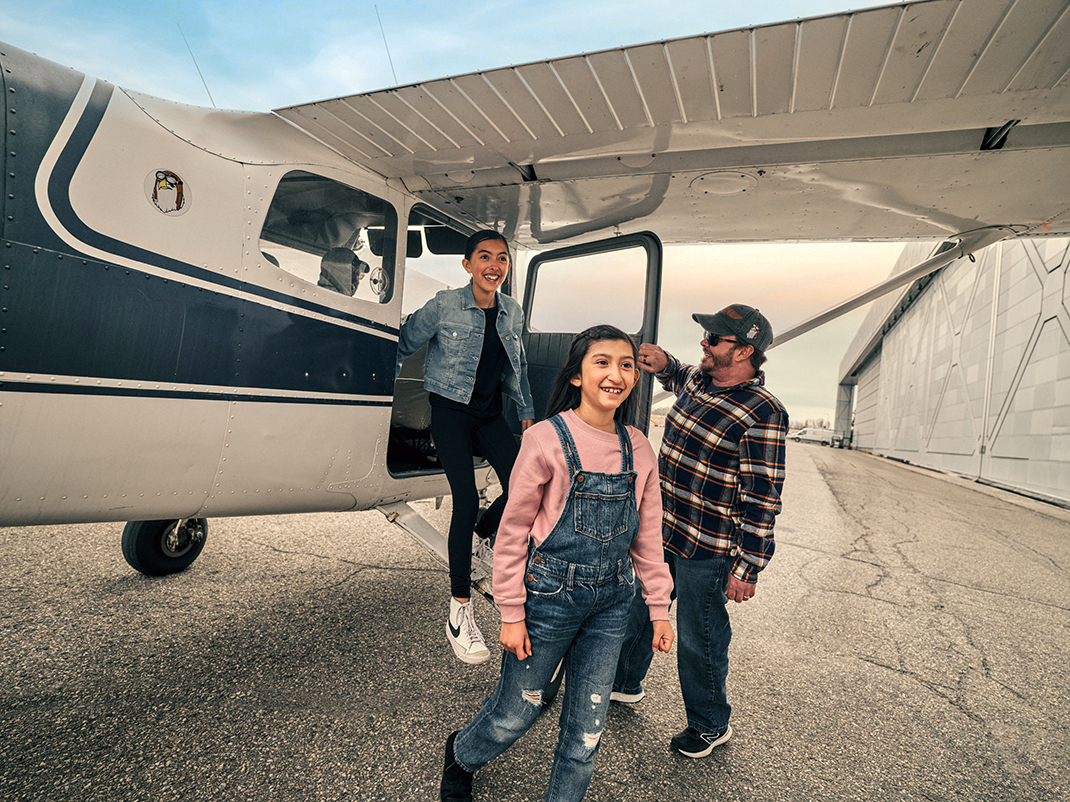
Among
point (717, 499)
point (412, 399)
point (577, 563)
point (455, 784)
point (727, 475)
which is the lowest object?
point (455, 784)

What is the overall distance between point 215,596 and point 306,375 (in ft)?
6.77

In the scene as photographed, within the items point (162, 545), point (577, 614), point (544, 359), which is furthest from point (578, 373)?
point (162, 545)

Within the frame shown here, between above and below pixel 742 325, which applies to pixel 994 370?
above

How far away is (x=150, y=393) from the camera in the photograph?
1930mm

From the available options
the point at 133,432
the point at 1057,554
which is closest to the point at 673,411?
the point at 133,432

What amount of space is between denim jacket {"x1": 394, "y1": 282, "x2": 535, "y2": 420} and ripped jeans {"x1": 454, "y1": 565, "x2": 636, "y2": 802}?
129 cm

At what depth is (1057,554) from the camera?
658 centimetres

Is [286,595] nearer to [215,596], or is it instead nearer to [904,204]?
[215,596]

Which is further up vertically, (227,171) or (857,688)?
(227,171)

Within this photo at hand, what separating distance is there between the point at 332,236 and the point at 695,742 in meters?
2.92

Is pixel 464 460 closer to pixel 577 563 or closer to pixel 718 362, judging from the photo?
pixel 577 563

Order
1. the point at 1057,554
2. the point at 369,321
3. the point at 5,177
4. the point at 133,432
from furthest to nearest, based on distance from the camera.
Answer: the point at 1057,554 < the point at 369,321 < the point at 133,432 < the point at 5,177

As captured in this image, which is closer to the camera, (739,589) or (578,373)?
(578,373)

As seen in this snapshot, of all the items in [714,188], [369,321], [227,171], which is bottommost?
[369,321]
